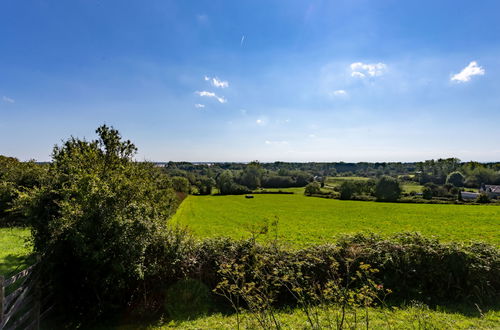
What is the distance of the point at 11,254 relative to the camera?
34.6 ft

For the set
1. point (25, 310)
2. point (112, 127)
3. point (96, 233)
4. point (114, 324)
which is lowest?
point (114, 324)

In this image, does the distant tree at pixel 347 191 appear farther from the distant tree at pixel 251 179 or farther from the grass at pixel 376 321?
the grass at pixel 376 321

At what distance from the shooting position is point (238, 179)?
9081 centimetres

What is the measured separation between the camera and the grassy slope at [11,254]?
8750 mm

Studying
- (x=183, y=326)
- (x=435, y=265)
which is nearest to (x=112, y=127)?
(x=183, y=326)

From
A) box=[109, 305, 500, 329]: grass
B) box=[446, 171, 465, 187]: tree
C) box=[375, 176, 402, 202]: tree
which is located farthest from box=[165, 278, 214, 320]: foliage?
box=[446, 171, 465, 187]: tree

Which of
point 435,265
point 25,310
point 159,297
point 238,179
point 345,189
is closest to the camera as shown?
point 25,310

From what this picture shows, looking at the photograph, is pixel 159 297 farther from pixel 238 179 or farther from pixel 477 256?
pixel 238 179

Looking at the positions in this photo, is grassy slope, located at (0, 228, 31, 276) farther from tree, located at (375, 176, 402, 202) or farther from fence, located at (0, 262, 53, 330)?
tree, located at (375, 176, 402, 202)

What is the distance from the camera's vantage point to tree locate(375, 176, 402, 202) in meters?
53.0

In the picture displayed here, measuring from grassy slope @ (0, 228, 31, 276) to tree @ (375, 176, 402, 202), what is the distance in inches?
2406

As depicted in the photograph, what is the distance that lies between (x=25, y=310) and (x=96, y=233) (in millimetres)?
2394

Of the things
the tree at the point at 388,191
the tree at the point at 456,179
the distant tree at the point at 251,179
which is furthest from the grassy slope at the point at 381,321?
the tree at the point at 456,179

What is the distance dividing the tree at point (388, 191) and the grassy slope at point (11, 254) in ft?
200
